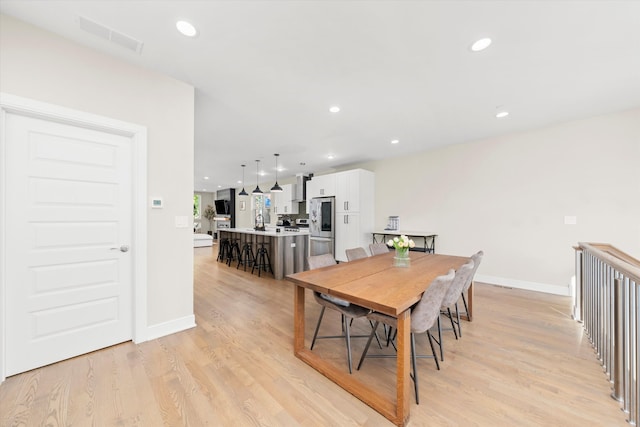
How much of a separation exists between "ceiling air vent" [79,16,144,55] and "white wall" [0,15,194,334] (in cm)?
Answer: 30

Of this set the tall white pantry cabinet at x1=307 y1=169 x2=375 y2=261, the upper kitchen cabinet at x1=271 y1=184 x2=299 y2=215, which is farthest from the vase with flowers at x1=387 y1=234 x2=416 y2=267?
the upper kitchen cabinet at x1=271 y1=184 x2=299 y2=215

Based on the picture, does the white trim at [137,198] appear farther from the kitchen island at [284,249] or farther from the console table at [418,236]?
the console table at [418,236]

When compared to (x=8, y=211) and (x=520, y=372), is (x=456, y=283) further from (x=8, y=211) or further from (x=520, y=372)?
(x=8, y=211)

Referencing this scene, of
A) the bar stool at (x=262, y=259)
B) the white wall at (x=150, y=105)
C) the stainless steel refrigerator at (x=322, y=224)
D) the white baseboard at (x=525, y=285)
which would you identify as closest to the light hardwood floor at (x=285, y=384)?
the white wall at (x=150, y=105)

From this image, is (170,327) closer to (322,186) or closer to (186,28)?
(186,28)

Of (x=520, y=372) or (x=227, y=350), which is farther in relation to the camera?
(x=227, y=350)

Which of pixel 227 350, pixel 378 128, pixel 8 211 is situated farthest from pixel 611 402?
pixel 8 211

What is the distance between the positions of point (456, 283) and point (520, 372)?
0.84 meters

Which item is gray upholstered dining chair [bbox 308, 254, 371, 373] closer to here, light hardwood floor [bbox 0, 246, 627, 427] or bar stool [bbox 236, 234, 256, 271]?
light hardwood floor [bbox 0, 246, 627, 427]

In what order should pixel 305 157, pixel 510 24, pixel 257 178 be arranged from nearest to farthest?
pixel 510 24
pixel 305 157
pixel 257 178

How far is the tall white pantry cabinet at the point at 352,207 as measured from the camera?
5930 millimetres

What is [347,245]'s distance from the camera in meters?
6.06

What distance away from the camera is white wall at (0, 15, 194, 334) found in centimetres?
187

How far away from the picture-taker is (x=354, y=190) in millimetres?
5984
